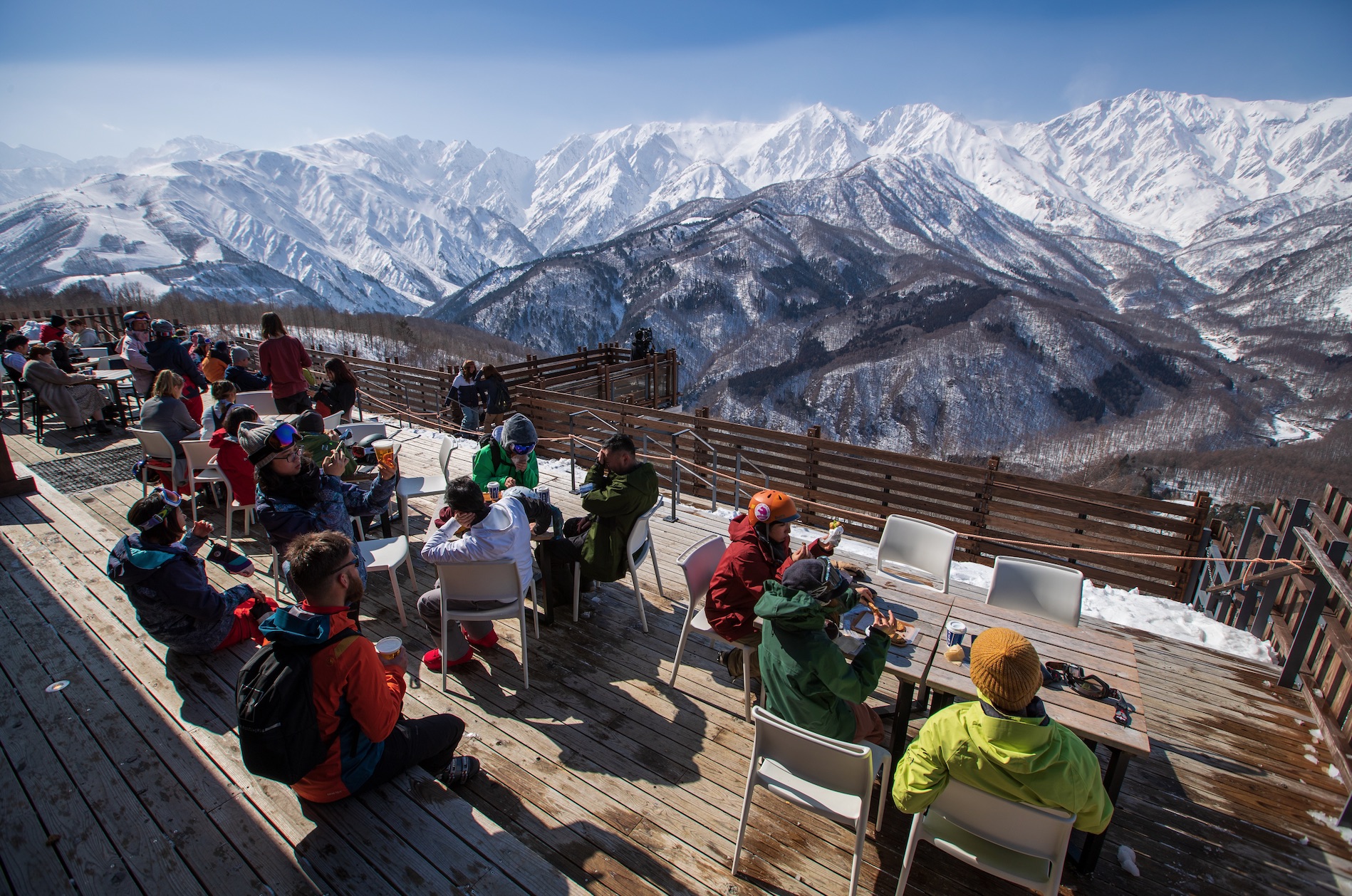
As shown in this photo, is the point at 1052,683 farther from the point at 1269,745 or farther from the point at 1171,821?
the point at 1269,745

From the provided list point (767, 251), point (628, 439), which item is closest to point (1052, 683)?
point (628, 439)

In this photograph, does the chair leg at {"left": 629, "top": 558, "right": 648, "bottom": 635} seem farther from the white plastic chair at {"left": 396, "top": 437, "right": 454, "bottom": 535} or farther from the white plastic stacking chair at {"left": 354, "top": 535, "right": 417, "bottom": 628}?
the white plastic chair at {"left": 396, "top": 437, "right": 454, "bottom": 535}

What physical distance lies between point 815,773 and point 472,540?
7.40ft

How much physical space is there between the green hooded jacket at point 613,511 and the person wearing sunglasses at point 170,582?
236cm

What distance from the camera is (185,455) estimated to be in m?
5.69

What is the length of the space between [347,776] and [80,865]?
1089 mm

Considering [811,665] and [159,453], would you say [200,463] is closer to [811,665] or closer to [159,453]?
[159,453]

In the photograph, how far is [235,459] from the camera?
520cm

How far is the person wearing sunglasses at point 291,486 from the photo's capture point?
3.85 metres

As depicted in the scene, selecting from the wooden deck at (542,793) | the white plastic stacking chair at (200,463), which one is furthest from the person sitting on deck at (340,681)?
the white plastic stacking chair at (200,463)

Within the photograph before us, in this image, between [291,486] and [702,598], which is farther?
[702,598]

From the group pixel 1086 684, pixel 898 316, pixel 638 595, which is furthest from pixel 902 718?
pixel 898 316

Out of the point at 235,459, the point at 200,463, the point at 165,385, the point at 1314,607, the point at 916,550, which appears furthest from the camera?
the point at 165,385

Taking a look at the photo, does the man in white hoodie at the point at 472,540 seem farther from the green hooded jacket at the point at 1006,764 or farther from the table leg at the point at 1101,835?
the table leg at the point at 1101,835
